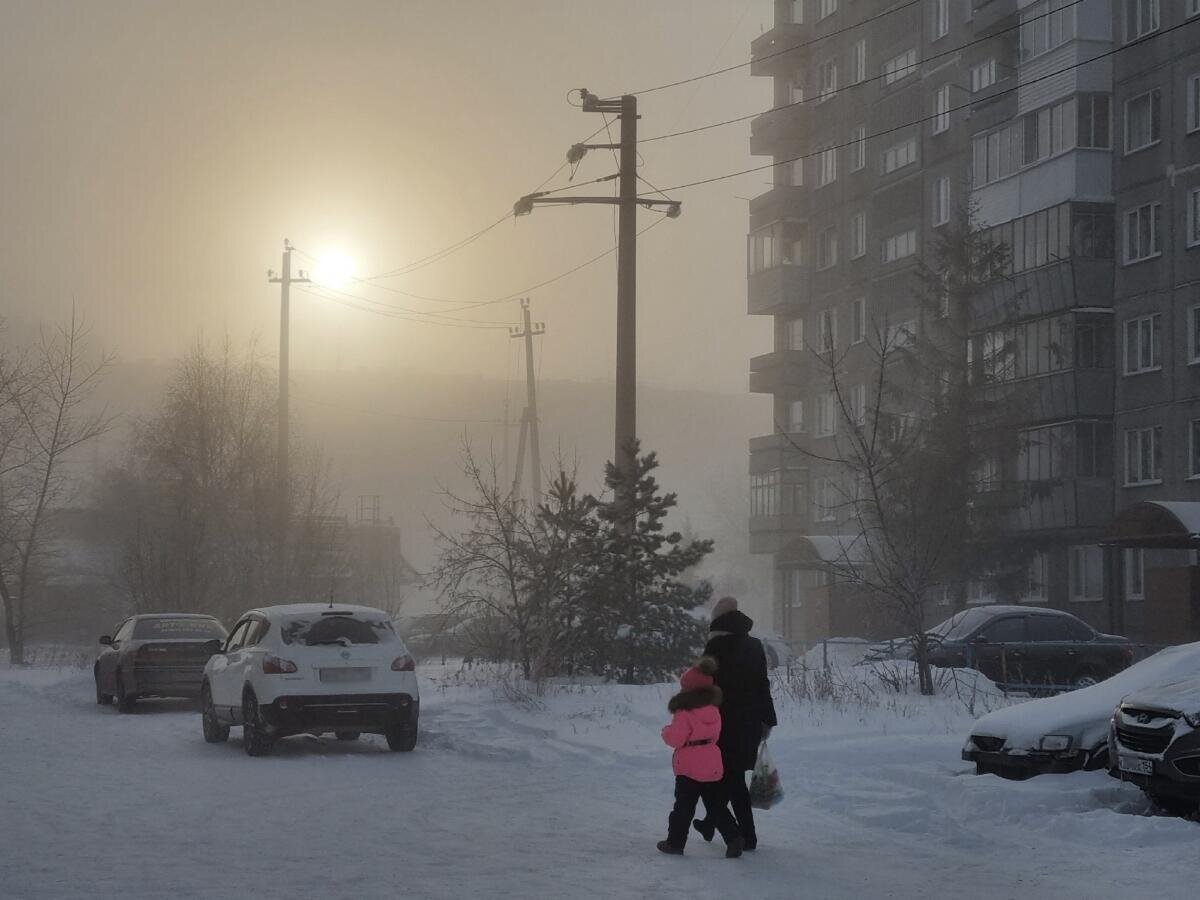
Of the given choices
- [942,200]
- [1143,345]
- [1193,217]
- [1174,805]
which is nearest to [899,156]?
[942,200]

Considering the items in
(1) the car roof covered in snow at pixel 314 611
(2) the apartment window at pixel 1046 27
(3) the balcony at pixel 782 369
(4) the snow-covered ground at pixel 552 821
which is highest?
(2) the apartment window at pixel 1046 27

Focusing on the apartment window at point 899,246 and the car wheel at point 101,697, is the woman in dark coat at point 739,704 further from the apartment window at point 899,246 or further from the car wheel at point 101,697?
the apartment window at point 899,246

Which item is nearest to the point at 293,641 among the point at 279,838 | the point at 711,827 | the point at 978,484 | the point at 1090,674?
the point at 279,838

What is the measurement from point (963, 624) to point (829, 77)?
40.5 meters

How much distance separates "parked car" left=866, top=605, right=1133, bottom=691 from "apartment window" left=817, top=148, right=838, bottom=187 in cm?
3793

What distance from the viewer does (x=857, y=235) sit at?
63.8 m

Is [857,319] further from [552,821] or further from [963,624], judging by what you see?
[552,821]

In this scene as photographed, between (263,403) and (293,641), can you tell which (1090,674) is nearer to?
(293,641)

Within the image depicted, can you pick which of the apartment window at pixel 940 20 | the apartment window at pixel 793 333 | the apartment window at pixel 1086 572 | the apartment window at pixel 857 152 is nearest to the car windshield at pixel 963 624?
the apartment window at pixel 1086 572

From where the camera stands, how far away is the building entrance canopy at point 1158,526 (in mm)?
34188

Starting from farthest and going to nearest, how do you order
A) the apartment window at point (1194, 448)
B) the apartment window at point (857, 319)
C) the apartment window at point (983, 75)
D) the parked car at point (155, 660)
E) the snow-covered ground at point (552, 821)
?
1. the apartment window at point (857, 319)
2. the apartment window at point (983, 75)
3. the apartment window at point (1194, 448)
4. the parked car at point (155, 660)
5. the snow-covered ground at point (552, 821)

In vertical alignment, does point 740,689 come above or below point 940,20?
below

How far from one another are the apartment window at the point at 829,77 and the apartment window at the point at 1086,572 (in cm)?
2387

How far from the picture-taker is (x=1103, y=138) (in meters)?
46.0
